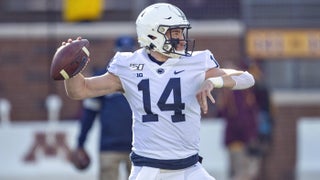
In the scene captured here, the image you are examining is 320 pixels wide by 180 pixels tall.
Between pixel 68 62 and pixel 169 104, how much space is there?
2.29 ft

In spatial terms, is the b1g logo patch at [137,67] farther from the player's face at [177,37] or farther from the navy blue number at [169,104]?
the player's face at [177,37]

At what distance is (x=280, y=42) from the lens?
18141mm

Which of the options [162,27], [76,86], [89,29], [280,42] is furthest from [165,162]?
[280,42]

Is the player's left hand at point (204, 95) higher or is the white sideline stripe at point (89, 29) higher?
the player's left hand at point (204, 95)

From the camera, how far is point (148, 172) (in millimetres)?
7512

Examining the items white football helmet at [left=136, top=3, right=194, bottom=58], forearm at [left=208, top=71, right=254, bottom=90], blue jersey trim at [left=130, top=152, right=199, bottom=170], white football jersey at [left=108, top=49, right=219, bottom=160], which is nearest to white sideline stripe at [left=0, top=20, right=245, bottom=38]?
forearm at [left=208, top=71, right=254, bottom=90]

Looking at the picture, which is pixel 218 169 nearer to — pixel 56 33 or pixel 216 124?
pixel 216 124

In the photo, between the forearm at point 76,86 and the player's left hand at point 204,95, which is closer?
the player's left hand at point 204,95

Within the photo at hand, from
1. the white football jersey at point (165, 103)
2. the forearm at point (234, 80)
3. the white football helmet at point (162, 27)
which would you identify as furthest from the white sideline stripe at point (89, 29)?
the white football jersey at point (165, 103)

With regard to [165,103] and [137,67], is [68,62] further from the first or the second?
[165,103]

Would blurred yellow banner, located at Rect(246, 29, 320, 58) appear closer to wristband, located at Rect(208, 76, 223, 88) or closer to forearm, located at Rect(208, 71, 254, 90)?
forearm, located at Rect(208, 71, 254, 90)

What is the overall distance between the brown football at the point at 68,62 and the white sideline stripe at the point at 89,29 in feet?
33.5

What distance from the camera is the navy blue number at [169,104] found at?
754 cm

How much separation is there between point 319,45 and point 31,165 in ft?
17.1
